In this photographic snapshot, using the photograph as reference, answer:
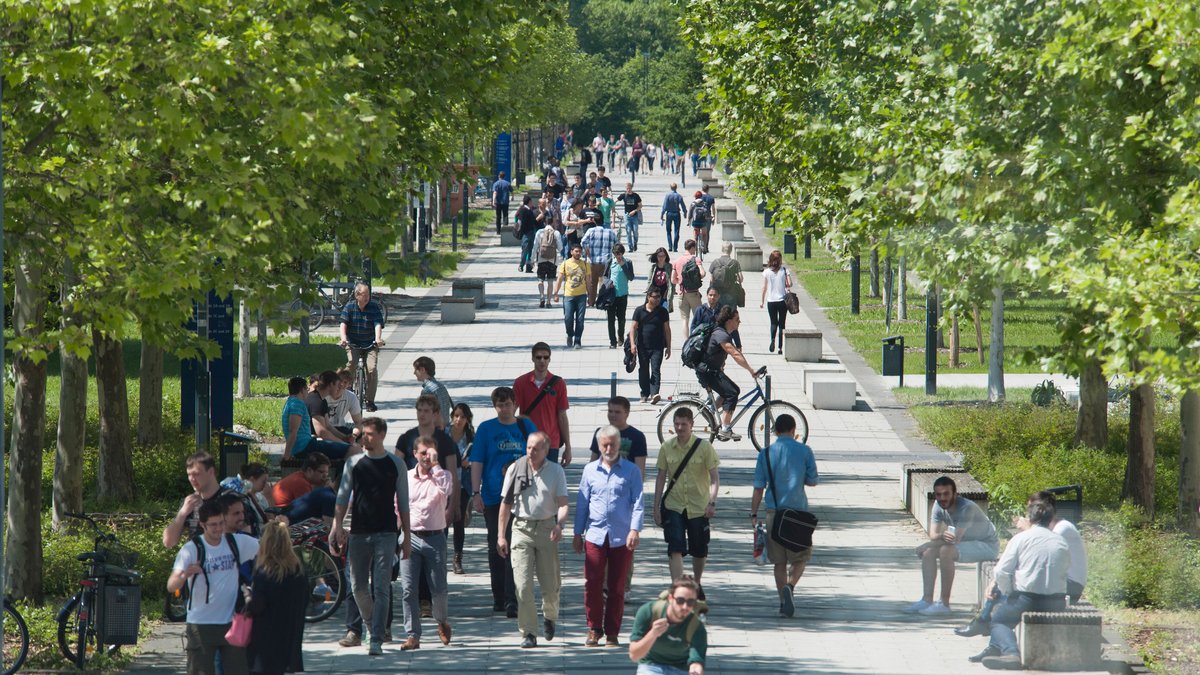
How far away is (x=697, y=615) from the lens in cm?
936

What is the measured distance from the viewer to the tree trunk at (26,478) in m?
13.4

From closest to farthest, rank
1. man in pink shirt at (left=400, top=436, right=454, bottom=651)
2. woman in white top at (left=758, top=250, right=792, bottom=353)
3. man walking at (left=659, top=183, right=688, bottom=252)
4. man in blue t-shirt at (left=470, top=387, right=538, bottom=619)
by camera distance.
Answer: man in pink shirt at (left=400, top=436, right=454, bottom=651) < man in blue t-shirt at (left=470, top=387, right=538, bottom=619) < woman in white top at (left=758, top=250, right=792, bottom=353) < man walking at (left=659, top=183, right=688, bottom=252)

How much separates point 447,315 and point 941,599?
20.9m

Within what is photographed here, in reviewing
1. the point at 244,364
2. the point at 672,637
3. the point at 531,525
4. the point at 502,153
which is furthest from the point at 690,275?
the point at 502,153

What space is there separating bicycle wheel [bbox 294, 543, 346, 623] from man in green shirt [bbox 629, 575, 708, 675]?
4.37 m

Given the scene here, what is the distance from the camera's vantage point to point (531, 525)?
12344 mm

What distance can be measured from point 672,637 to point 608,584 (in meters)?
3.01

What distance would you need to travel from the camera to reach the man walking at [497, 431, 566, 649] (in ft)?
40.1

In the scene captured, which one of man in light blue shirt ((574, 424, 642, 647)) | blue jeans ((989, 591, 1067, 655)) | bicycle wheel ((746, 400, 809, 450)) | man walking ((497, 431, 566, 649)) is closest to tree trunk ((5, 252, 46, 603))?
man walking ((497, 431, 566, 649))

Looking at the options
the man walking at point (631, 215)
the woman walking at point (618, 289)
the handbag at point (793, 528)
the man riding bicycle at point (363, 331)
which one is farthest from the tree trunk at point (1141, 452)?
the man walking at point (631, 215)

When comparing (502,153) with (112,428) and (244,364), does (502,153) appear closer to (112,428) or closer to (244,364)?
(244,364)

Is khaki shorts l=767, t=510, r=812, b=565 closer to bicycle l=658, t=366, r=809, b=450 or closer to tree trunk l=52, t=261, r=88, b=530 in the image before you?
tree trunk l=52, t=261, r=88, b=530

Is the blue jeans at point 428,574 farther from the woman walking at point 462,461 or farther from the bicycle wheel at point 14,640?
the bicycle wheel at point 14,640

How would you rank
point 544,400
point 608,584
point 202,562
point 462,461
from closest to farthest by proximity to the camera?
point 202,562 → point 608,584 → point 462,461 → point 544,400
